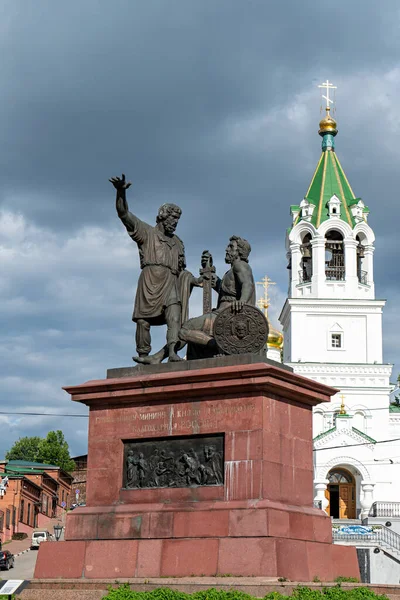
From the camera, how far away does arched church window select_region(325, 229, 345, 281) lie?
227 feet

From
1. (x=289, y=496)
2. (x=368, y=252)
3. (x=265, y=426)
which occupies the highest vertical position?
Result: (x=368, y=252)

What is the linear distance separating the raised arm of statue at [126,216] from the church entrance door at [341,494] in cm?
4704

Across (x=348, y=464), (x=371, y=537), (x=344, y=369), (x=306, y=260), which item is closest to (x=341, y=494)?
(x=348, y=464)

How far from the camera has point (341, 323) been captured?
6812cm

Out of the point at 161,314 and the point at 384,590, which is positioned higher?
the point at 161,314

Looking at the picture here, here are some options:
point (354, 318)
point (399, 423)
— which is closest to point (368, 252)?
point (354, 318)

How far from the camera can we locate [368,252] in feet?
229

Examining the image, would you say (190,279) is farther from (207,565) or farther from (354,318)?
(354,318)

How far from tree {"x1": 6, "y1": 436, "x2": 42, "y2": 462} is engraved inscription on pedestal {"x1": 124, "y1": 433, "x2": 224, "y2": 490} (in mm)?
97567

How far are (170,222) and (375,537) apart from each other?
24.4m

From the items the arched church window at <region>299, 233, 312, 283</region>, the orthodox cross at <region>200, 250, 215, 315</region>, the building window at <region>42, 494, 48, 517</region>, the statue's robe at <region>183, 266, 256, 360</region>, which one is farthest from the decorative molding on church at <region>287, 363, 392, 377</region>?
the statue's robe at <region>183, 266, 256, 360</region>

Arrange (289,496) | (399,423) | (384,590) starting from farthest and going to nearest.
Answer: (399,423), (289,496), (384,590)

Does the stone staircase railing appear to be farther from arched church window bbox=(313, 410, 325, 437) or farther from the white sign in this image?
arched church window bbox=(313, 410, 325, 437)

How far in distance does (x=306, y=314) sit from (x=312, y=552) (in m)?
55.0
